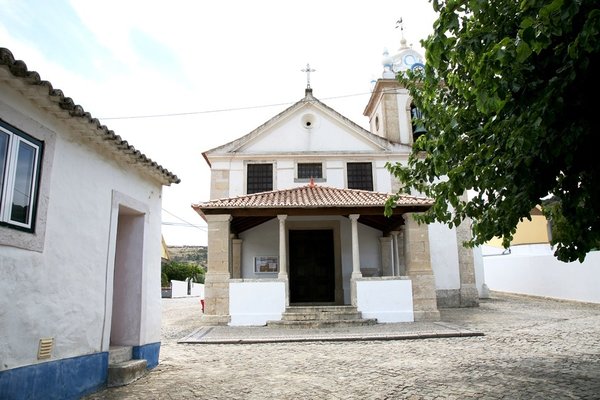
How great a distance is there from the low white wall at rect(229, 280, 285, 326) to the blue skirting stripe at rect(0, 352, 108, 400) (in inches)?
246

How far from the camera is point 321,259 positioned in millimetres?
13945

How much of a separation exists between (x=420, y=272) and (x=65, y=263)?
30.1 ft

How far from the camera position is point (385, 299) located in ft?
37.0

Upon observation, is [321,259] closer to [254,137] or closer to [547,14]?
[254,137]

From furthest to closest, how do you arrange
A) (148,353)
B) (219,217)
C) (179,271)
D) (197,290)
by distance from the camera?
1. (179,271)
2. (197,290)
3. (219,217)
4. (148,353)

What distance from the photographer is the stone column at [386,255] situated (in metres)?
13.8

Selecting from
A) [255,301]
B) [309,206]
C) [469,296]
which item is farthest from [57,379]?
[469,296]

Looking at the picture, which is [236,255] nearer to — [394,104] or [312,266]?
[312,266]

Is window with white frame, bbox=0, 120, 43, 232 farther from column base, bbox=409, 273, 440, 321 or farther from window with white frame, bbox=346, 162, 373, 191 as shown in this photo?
window with white frame, bbox=346, 162, 373, 191

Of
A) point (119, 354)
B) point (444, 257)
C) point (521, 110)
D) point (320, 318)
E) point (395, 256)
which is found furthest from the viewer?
point (444, 257)

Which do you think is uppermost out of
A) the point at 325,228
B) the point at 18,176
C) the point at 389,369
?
the point at 325,228

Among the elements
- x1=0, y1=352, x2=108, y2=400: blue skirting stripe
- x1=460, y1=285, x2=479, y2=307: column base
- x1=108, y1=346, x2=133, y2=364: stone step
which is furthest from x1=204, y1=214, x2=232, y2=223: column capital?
x1=460, y1=285, x2=479, y2=307: column base

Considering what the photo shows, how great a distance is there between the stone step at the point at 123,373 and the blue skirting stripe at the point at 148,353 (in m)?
0.26

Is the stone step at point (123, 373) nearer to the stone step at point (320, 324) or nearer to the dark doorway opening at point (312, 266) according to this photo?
the stone step at point (320, 324)
